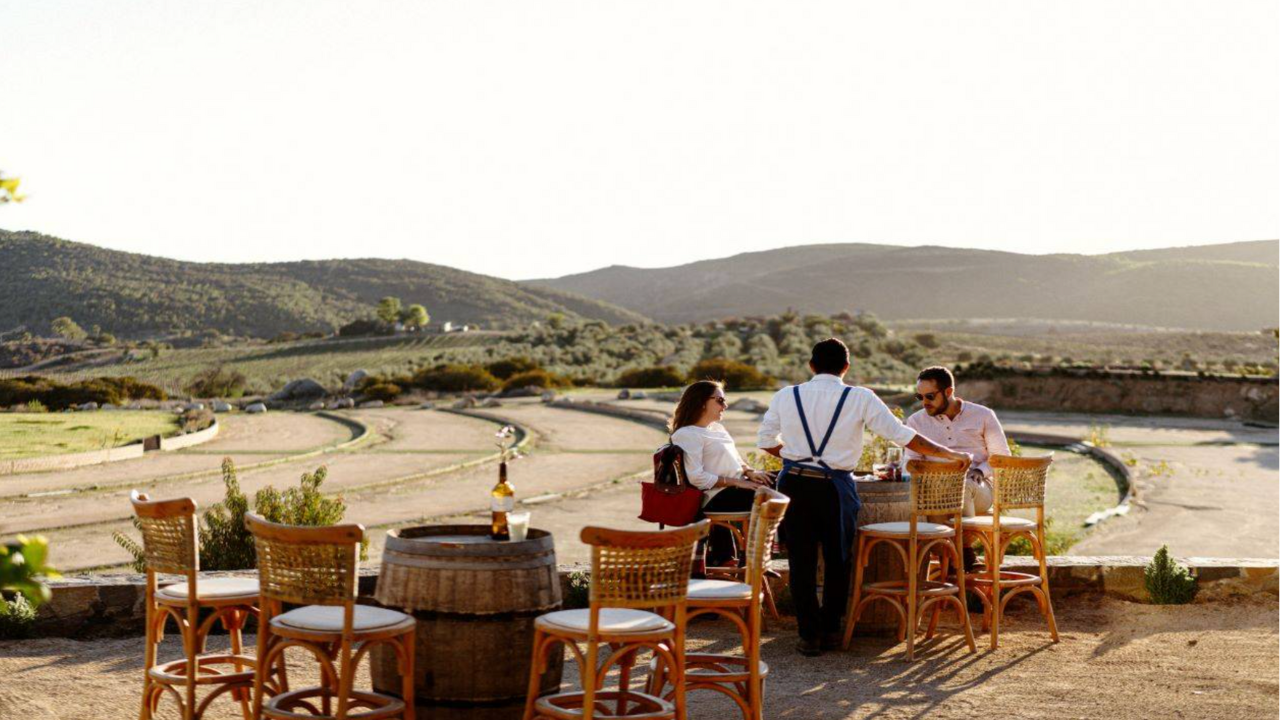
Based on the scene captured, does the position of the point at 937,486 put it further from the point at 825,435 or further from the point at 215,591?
the point at 215,591

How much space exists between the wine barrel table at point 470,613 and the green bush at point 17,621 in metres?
3.44

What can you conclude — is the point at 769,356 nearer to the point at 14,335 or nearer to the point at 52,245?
the point at 14,335

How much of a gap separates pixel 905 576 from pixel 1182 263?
157m

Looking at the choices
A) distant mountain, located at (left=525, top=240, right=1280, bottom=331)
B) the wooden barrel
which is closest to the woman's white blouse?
the wooden barrel

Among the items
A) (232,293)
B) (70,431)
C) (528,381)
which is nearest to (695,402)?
(70,431)

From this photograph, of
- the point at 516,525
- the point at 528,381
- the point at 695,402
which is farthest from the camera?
the point at 528,381

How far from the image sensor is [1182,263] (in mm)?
152750

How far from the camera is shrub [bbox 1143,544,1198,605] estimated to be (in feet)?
29.7

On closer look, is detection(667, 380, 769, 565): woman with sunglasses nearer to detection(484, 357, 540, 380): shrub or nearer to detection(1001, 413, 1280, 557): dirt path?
detection(1001, 413, 1280, 557): dirt path

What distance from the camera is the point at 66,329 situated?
63656 mm

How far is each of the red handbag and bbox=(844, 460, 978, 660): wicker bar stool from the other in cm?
101

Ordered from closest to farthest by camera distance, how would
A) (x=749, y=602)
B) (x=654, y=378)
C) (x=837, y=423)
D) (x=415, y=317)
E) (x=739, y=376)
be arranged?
(x=749, y=602), (x=837, y=423), (x=739, y=376), (x=654, y=378), (x=415, y=317)

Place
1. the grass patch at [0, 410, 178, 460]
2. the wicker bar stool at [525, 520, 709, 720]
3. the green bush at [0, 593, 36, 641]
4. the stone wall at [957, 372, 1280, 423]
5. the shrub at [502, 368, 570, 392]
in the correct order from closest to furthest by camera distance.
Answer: the wicker bar stool at [525, 520, 709, 720], the green bush at [0, 593, 36, 641], the grass patch at [0, 410, 178, 460], the stone wall at [957, 372, 1280, 423], the shrub at [502, 368, 570, 392]

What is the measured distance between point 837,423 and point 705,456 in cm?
85
